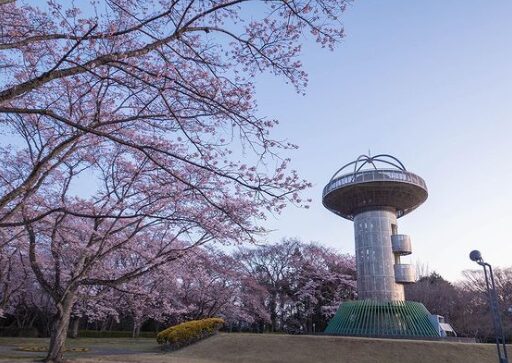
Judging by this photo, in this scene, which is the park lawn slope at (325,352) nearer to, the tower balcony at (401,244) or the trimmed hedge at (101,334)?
the tower balcony at (401,244)

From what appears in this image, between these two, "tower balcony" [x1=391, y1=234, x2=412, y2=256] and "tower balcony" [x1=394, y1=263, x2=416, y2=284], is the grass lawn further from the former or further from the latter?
"tower balcony" [x1=391, y1=234, x2=412, y2=256]

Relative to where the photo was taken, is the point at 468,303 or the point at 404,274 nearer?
the point at 404,274

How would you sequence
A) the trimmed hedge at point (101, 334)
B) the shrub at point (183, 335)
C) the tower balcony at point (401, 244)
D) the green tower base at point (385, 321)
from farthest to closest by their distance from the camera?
the trimmed hedge at point (101, 334) → the tower balcony at point (401, 244) → the green tower base at point (385, 321) → the shrub at point (183, 335)

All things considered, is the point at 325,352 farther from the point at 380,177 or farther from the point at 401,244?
the point at 380,177

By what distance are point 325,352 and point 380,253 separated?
8.72 meters

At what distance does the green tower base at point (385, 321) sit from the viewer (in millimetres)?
22734

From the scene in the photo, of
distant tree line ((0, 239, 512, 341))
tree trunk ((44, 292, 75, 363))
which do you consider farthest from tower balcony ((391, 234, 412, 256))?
tree trunk ((44, 292, 75, 363))

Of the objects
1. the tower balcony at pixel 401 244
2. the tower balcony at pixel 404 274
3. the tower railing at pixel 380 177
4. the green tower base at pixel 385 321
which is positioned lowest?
the green tower base at pixel 385 321

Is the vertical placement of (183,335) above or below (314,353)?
above

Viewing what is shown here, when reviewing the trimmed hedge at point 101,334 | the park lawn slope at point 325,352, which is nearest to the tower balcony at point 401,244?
the park lawn slope at point 325,352

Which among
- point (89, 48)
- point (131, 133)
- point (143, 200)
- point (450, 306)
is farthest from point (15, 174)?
point (450, 306)

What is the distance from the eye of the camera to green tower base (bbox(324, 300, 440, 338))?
2273 cm

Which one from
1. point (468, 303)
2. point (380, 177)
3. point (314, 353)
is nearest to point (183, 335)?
point (314, 353)

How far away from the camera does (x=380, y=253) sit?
2492 cm
